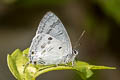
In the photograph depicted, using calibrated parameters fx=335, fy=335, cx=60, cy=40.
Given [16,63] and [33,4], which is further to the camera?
[33,4]

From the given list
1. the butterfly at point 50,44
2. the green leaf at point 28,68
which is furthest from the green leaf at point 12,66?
the butterfly at point 50,44

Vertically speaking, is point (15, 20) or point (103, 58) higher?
point (15, 20)

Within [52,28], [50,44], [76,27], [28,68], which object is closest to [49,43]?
[50,44]

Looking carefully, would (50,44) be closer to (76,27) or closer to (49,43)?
(49,43)

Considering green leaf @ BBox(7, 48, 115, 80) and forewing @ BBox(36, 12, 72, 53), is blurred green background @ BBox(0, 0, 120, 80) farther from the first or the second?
green leaf @ BBox(7, 48, 115, 80)

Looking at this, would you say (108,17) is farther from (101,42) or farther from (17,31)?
(17,31)

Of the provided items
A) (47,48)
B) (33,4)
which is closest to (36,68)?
(47,48)
